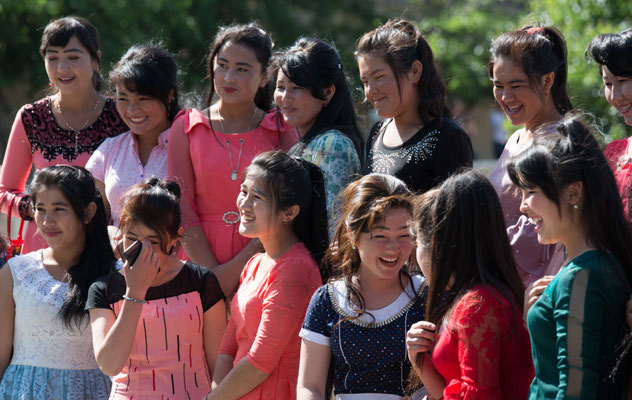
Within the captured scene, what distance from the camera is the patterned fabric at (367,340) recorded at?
2918 millimetres

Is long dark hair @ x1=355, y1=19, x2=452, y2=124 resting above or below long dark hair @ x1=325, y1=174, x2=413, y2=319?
above

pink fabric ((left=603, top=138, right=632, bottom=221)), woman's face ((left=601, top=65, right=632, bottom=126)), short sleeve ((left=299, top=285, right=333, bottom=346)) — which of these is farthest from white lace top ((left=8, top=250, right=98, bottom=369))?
woman's face ((left=601, top=65, right=632, bottom=126))

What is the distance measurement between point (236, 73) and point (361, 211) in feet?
4.40

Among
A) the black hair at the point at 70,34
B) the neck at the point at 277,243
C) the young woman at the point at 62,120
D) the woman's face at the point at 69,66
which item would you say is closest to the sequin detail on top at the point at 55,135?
the young woman at the point at 62,120

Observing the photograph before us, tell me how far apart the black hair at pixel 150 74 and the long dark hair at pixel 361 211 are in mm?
1468

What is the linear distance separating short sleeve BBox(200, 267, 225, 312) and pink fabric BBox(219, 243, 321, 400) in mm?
154

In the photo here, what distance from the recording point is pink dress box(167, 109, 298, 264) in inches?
156

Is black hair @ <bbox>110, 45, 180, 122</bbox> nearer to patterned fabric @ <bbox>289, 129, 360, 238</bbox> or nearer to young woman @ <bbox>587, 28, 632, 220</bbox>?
patterned fabric @ <bbox>289, 129, 360, 238</bbox>

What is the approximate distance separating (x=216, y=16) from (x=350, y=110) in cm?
1204

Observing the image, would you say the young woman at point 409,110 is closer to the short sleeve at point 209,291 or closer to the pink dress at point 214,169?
the pink dress at point 214,169

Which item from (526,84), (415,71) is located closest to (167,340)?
(415,71)

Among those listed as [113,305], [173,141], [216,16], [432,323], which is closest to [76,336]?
[113,305]

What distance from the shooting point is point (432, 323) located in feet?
8.82

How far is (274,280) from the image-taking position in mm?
3225
